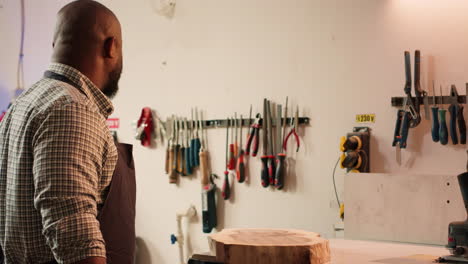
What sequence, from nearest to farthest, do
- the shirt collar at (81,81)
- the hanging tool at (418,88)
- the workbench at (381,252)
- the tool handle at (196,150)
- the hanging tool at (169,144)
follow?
the shirt collar at (81,81) → the workbench at (381,252) → the hanging tool at (418,88) → the tool handle at (196,150) → the hanging tool at (169,144)

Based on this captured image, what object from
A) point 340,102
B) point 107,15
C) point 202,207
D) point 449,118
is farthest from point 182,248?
point 107,15

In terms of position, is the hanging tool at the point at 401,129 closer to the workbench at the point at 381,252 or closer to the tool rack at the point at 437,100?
the tool rack at the point at 437,100

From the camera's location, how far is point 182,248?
3.73 metres

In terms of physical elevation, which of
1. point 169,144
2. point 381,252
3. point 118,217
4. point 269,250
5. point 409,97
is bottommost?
point 381,252

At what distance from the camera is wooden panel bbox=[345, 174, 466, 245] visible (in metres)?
Answer: 2.58

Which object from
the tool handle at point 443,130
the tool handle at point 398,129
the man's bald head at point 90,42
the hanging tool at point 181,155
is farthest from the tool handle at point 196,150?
the man's bald head at point 90,42

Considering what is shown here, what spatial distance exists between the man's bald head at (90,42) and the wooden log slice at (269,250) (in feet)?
1.91

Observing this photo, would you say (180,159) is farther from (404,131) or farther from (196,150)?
(404,131)

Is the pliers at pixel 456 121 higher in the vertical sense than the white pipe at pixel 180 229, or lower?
higher

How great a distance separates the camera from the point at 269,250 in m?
1.60

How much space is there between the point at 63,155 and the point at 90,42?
0.40 m

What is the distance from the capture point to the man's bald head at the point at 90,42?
1.56 metres

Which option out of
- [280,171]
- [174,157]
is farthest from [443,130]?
[174,157]

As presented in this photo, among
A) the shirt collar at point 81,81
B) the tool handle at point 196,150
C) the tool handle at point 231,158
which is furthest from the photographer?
the tool handle at point 196,150
